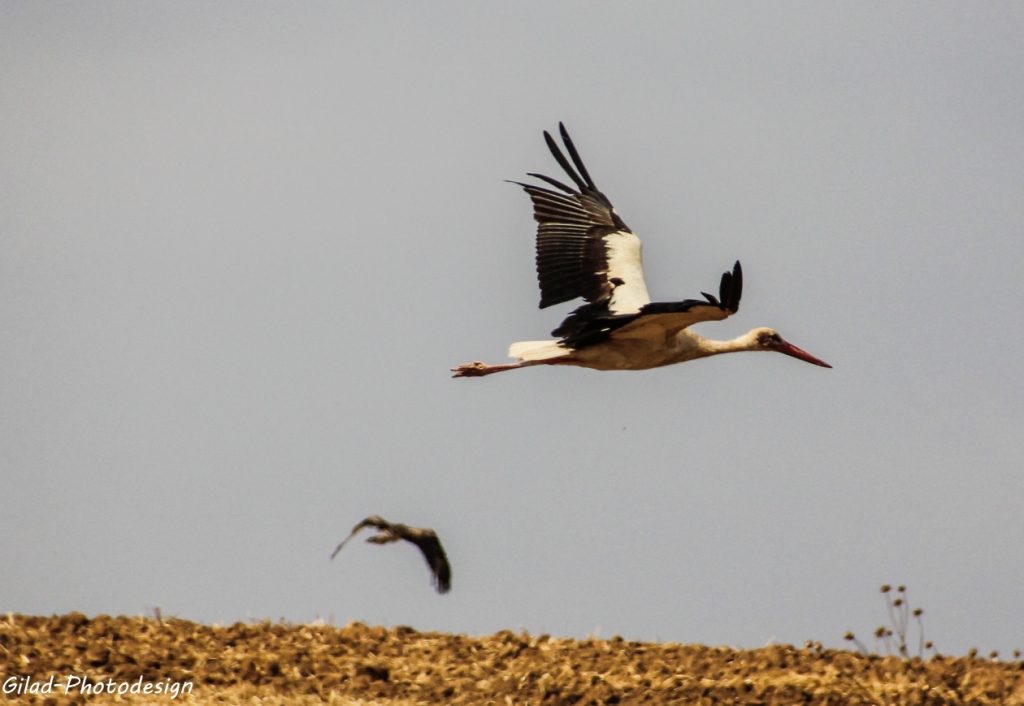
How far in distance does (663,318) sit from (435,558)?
245cm

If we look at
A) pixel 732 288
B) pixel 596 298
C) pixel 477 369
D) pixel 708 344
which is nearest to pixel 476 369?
pixel 477 369

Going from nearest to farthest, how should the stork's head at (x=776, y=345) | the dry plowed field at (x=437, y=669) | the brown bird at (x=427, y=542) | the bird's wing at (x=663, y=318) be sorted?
the dry plowed field at (x=437, y=669) → the bird's wing at (x=663, y=318) → the brown bird at (x=427, y=542) → the stork's head at (x=776, y=345)

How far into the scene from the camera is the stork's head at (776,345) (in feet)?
38.0

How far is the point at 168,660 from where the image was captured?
814 cm

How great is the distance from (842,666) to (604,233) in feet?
14.3

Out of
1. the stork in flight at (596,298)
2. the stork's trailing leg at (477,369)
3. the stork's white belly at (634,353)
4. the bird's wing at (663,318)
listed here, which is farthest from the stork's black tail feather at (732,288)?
the stork's trailing leg at (477,369)

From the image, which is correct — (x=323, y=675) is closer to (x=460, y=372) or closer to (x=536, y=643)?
(x=536, y=643)

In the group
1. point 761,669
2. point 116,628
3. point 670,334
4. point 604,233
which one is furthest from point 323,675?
point 604,233

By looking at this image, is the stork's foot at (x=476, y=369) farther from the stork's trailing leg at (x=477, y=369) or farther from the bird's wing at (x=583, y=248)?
the bird's wing at (x=583, y=248)

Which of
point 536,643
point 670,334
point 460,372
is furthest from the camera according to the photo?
point 460,372

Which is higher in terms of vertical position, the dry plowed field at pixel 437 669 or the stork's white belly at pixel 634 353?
the stork's white belly at pixel 634 353

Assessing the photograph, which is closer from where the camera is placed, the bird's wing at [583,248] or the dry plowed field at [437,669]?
the dry plowed field at [437,669]

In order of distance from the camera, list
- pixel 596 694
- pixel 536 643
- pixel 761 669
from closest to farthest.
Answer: pixel 596 694 < pixel 761 669 < pixel 536 643

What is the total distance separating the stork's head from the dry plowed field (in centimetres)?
360
